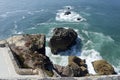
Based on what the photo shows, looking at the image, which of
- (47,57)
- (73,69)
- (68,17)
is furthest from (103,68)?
(68,17)

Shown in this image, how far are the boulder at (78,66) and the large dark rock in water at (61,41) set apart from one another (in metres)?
7.25

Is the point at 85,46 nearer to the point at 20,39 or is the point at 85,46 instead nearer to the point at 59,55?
the point at 59,55

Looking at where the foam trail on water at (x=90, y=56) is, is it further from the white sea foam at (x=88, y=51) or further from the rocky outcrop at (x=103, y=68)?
the rocky outcrop at (x=103, y=68)

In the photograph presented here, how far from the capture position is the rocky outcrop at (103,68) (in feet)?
178

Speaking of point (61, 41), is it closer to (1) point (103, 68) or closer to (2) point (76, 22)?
(1) point (103, 68)

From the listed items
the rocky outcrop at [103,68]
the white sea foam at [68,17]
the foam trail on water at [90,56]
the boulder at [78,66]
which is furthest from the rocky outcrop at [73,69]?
the white sea foam at [68,17]

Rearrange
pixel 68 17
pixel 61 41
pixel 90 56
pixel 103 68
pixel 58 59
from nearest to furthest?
pixel 103 68 → pixel 58 59 → pixel 90 56 → pixel 61 41 → pixel 68 17

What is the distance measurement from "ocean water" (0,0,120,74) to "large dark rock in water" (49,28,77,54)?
1451 mm

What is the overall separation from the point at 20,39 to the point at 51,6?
55.4 meters

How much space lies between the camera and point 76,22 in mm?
86938

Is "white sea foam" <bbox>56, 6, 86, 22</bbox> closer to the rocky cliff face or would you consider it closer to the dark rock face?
the rocky cliff face

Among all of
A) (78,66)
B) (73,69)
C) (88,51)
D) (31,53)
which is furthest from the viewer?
(88,51)

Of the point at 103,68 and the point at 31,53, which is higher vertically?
the point at 31,53

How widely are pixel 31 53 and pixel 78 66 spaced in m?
12.0
